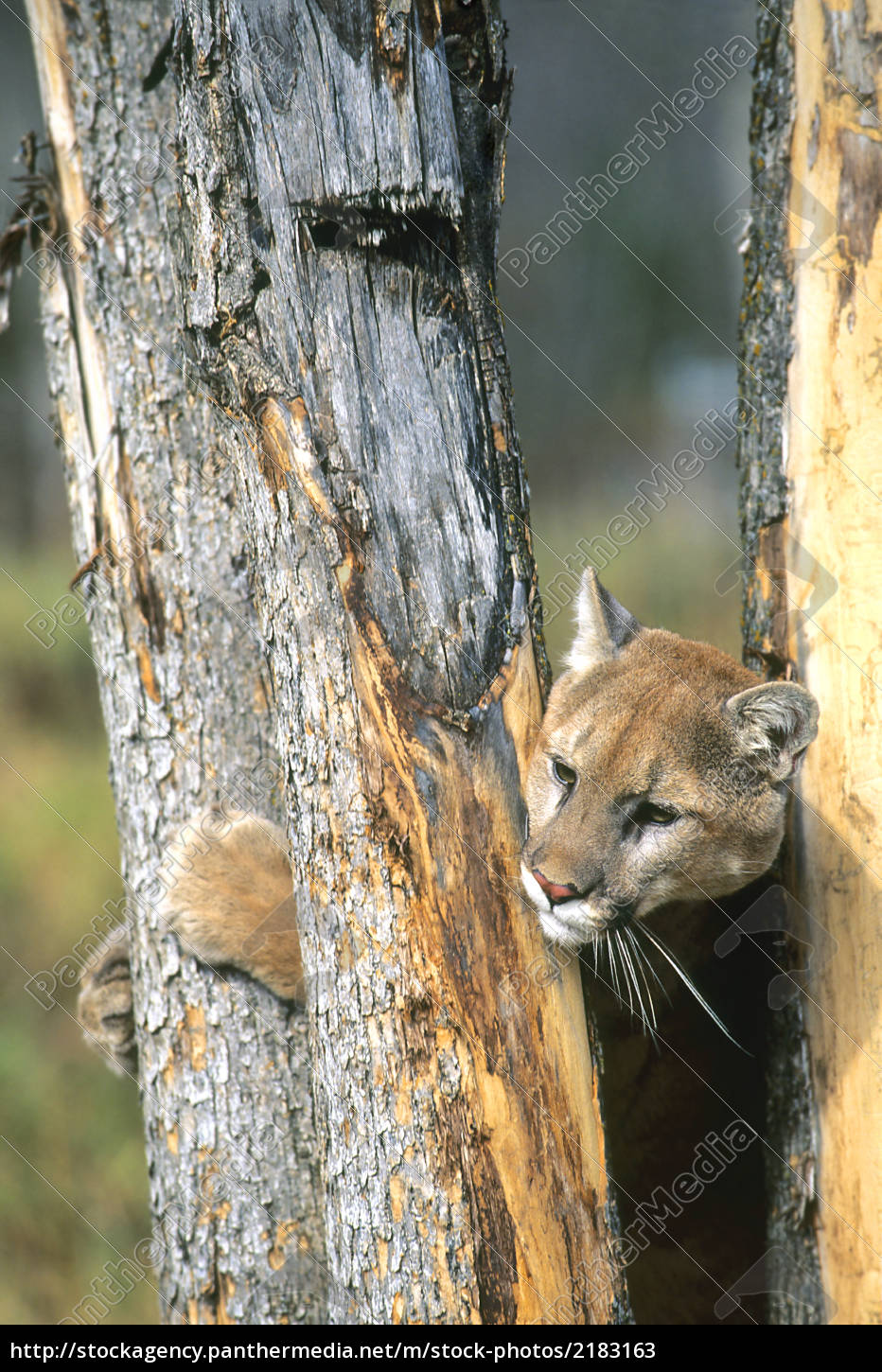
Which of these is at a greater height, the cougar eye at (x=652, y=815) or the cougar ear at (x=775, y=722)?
the cougar ear at (x=775, y=722)

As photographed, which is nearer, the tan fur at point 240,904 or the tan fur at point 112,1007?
the tan fur at point 240,904

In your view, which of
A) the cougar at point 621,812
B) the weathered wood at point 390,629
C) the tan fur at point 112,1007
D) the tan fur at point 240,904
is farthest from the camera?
the tan fur at point 112,1007

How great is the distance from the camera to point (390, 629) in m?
1.84

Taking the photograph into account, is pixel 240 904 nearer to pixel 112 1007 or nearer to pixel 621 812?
pixel 112 1007

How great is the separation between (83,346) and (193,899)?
5.31ft

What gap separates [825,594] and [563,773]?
2.79 feet

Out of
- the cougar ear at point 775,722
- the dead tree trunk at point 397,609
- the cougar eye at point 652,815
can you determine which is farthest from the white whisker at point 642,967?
the cougar ear at point 775,722

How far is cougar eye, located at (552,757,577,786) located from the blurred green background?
2.06 meters

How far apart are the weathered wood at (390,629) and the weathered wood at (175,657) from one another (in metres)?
0.62

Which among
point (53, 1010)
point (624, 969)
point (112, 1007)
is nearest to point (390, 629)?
point (624, 969)

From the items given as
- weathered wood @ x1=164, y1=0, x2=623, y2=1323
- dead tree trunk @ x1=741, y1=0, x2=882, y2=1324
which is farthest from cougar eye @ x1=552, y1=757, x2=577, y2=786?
dead tree trunk @ x1=741, y1=0, x2=882, y2=1324

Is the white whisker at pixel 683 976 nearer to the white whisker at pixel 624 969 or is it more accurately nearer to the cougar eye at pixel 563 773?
the white whisker at pixel 624 969

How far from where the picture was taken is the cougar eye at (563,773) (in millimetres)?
2246

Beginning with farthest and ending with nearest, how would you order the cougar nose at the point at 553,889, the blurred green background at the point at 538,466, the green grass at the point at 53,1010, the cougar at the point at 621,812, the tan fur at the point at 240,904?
the green grass at the point at 53,1010 → the blurred green background at the point at 538,466 → the tan fur at the point at 240,904 → the cougar at the point at 621,812 → the cougar nose at the point at 553,889
